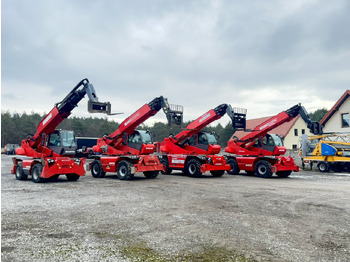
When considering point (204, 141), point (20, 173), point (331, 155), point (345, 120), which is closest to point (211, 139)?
point (204, 141)

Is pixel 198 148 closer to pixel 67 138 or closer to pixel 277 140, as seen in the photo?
pixel 277 140

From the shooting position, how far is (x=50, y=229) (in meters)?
6.56

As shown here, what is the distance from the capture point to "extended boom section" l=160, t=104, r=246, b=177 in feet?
59.1

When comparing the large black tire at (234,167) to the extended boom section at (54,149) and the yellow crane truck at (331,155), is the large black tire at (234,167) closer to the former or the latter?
the yellow crane truck at (331,155)

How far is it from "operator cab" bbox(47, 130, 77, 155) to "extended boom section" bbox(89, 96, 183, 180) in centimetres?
227

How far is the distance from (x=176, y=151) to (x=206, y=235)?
13.4m

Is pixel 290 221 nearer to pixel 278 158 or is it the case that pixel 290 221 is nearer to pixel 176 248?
pixel 176 248

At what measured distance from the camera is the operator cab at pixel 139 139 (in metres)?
17.0

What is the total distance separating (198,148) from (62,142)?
8.17 metres

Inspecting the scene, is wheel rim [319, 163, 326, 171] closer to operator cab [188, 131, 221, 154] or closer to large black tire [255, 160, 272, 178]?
large black tire [255, 160, 272, 178]

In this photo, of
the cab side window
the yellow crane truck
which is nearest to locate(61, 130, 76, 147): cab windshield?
the cab side window

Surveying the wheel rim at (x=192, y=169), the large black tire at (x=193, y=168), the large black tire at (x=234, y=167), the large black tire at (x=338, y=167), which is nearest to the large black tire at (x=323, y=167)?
the large black tire at (x=338, y=167)

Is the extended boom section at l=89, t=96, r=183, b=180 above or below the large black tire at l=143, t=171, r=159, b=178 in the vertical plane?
above

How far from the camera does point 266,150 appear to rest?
786 inches
